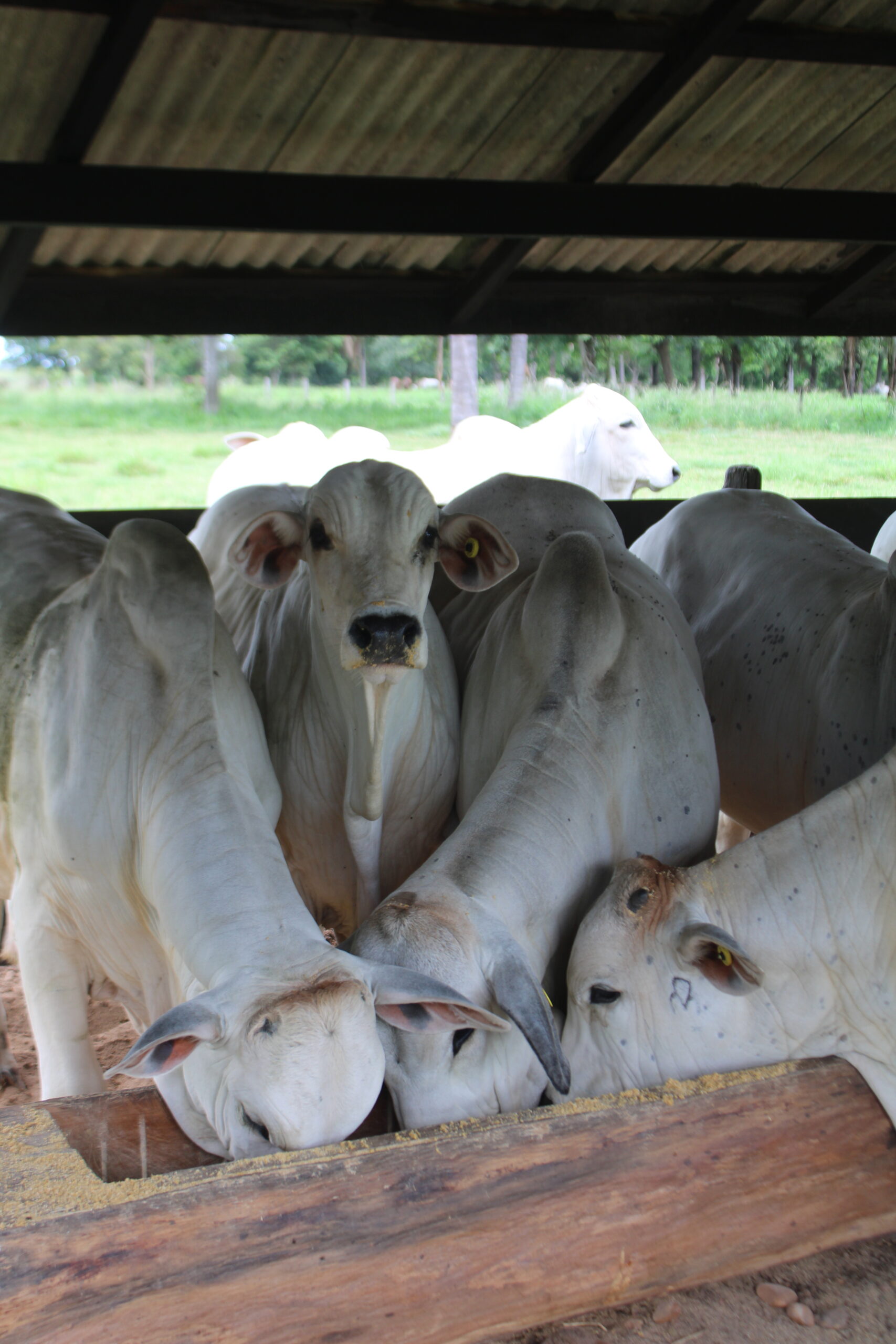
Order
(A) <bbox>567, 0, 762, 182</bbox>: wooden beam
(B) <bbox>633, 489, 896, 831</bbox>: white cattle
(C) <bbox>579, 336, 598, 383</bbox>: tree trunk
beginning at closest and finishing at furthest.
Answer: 1. (B) <bbox>633, 489, 896, 831</bbox>: white cattle
2. (A) <bbox>567, 0, 762, 182</bbox>: wooden beam
3. (C) <bbox>579, 336, 598, 383</bbox>: tree trunk

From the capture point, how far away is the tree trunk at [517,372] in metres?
18.5

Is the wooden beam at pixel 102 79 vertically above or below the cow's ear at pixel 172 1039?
above

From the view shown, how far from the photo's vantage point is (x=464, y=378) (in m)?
17.4

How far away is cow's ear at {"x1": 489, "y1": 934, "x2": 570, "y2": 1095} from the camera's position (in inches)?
89.7

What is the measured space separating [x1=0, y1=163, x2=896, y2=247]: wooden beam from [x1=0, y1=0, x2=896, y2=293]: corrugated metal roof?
23 cm

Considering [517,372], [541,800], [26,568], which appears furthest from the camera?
[517,372]

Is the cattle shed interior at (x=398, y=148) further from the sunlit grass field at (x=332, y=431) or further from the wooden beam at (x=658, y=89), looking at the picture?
the sunlit grass field at (x=332, y=431)

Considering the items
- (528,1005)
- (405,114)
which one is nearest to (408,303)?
(405,114)

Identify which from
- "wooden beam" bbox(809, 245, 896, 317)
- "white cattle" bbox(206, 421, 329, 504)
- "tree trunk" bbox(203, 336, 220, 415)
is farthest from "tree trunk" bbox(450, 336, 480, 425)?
"wooden beam" bbox(809, 245, 896, 317)

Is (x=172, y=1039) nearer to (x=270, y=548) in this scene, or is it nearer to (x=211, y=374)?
(x=270, y=548)

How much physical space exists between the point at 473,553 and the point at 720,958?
48.1 inches

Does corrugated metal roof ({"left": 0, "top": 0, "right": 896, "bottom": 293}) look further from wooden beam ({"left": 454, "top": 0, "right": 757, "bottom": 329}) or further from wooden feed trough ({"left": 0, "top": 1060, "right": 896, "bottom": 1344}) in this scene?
wooden feed trough ({"left": 0, "top": 1060, "right": 896, "bottom": 1344})

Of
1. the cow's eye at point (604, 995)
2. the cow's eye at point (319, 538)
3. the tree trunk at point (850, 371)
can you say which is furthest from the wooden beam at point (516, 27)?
the tree trunk at point (850, 371)

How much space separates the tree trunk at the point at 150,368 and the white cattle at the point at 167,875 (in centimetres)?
1692
